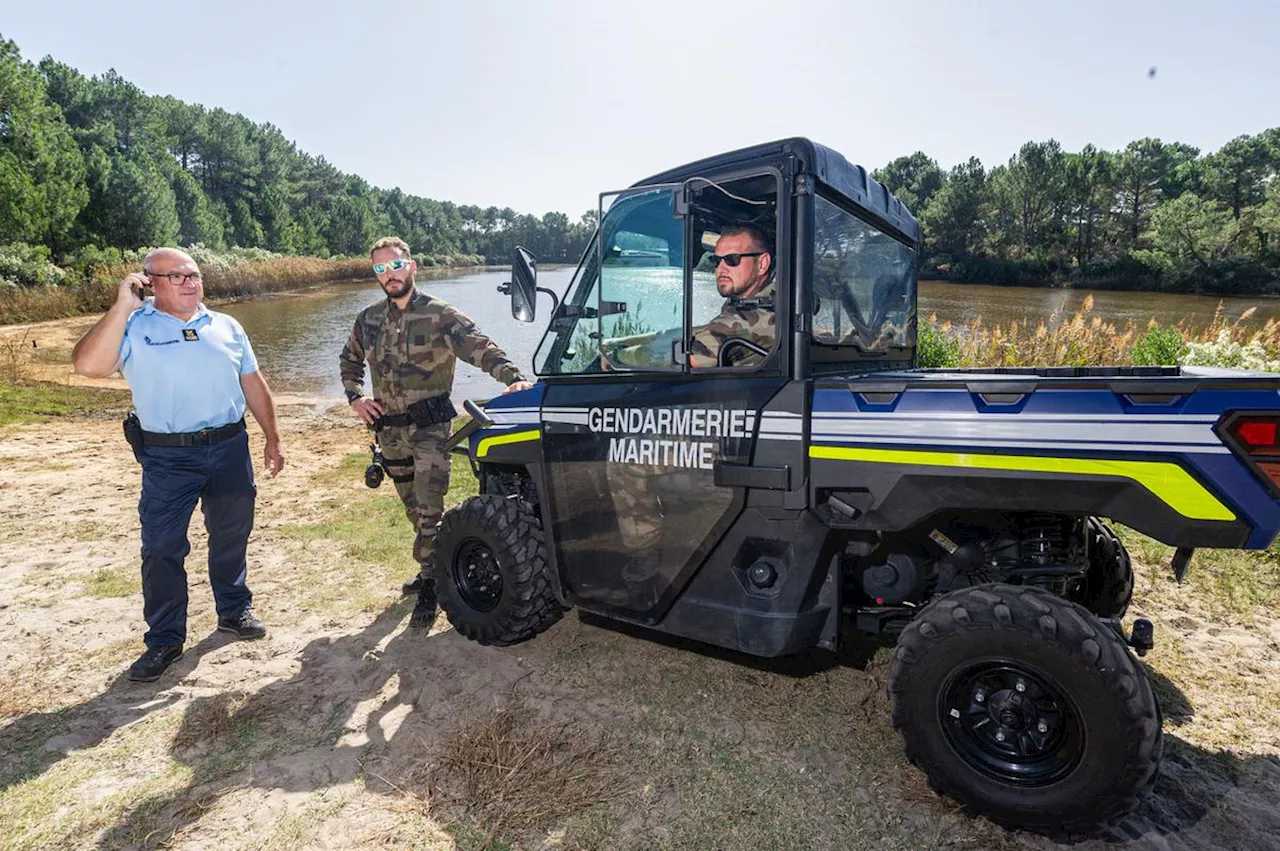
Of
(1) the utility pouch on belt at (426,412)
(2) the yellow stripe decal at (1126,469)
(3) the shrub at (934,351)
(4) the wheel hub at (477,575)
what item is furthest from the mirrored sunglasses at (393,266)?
(3) the shrub at (934,351)

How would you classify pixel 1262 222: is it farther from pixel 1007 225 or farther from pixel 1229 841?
pixel 1229 841

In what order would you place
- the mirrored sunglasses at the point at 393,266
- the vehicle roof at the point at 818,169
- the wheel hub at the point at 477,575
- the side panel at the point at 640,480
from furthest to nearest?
1. the mirrored sunglasses at the point at 393,266
2. the wheel hub at the point at 477,575
3. the side panel at the point at 640,480
4. the vehicle roof at the point at 818,169

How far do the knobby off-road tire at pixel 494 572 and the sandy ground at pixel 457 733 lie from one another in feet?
0.60

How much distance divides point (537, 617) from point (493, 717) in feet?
2.11

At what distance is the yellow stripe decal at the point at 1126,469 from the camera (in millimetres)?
2039

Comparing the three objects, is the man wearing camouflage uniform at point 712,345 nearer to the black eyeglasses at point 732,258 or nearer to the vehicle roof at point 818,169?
the black eyeglasses at point 732,258

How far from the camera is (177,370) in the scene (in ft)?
11.2

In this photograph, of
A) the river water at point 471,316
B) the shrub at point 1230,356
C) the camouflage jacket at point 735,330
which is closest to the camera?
the camouflage jacket at point 735,330

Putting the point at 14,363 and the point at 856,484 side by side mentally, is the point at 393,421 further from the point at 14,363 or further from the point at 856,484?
the point at 14,363

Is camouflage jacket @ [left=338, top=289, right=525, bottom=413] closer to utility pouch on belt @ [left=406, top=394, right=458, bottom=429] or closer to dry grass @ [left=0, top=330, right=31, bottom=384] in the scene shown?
utility pouch on belt @ [left=406, top=394, right=458, bottom=429]

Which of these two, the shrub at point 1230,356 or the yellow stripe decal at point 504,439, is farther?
the shrub at point 1230,356

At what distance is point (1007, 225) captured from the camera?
63562 millimetres

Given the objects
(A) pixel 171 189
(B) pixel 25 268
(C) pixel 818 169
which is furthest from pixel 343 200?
(C) pixel 818 169

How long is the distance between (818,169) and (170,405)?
10.4 feet
